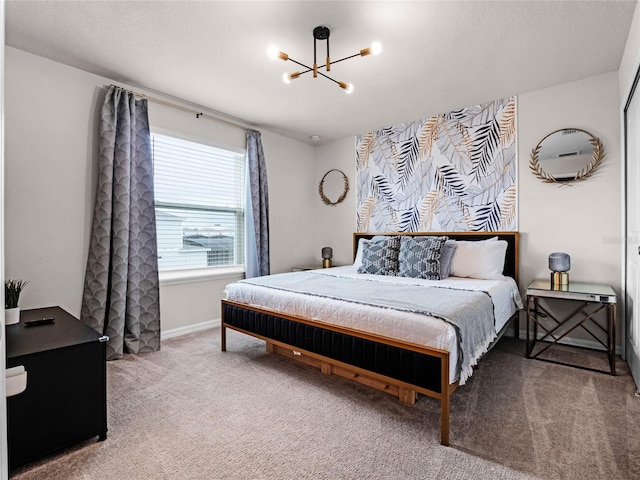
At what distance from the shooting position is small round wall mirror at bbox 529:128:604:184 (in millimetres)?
3094

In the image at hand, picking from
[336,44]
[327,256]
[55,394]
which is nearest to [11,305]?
[55,394]

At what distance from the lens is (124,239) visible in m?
3.02

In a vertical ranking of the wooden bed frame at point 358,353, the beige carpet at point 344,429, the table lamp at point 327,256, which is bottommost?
the beige carpet at point 344,429

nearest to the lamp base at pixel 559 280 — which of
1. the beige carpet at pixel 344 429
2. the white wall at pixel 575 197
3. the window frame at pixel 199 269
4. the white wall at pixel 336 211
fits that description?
the white wall at pixel 575 197

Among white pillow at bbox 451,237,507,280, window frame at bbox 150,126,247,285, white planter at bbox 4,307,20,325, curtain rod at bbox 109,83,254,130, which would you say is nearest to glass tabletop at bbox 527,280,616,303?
white pillow at bbox 451,237,507,280

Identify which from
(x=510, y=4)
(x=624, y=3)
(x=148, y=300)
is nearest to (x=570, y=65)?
(x=624, y=3)

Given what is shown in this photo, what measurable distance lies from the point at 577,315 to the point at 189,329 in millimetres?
3824

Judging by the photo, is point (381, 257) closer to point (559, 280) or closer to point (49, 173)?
point (559, 280)

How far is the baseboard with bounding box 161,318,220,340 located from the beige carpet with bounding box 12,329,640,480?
78 centimetres

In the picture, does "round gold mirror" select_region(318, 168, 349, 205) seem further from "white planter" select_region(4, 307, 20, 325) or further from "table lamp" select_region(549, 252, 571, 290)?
"white planter" select_region(4, 307, 20, 325)

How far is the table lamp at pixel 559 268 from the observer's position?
9.82 feet

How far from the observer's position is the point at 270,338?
2734 mm

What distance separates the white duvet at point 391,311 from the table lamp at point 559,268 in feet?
1.09

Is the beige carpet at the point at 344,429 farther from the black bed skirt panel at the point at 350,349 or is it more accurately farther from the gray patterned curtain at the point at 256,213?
the gray patterned curtain at the point at 256,213
